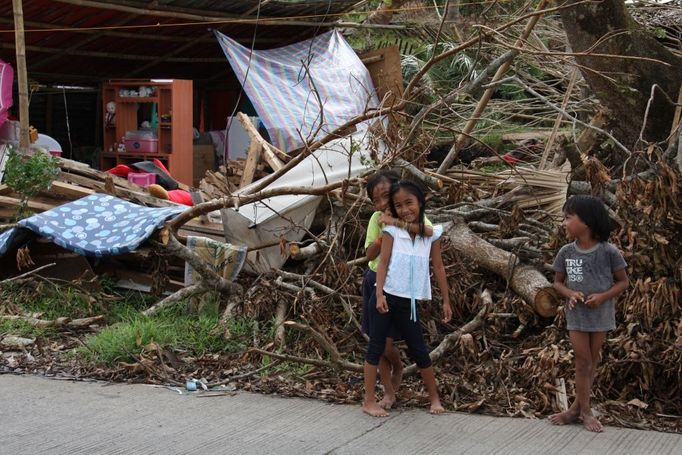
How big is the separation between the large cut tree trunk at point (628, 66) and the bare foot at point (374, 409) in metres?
3.82

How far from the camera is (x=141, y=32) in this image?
42.1 feet

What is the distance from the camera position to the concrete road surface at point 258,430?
15.3 feet

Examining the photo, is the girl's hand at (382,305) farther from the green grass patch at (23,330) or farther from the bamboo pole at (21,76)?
the bamboo pole at (21,76)

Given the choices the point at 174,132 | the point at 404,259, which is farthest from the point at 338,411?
the point at 174,132

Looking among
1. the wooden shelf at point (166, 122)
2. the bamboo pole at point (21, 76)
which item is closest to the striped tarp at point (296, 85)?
the wooden shelf at point (166, 122)

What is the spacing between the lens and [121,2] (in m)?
11.3

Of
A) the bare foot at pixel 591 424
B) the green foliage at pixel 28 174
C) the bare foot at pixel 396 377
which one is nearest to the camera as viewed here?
the bare foot at pixel 591 424

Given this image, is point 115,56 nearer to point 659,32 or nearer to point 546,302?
point 659,32

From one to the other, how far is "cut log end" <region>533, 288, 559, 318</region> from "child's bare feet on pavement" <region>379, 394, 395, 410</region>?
1.29 meters

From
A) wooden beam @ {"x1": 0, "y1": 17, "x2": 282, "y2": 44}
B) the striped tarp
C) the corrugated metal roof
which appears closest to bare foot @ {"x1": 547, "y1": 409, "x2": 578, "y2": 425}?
the striped tarp

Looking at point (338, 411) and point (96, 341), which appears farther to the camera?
point (96, 341)

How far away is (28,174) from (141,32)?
15.4 ft

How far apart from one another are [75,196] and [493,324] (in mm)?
5069

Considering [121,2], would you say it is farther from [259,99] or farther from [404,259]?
[404,259]
